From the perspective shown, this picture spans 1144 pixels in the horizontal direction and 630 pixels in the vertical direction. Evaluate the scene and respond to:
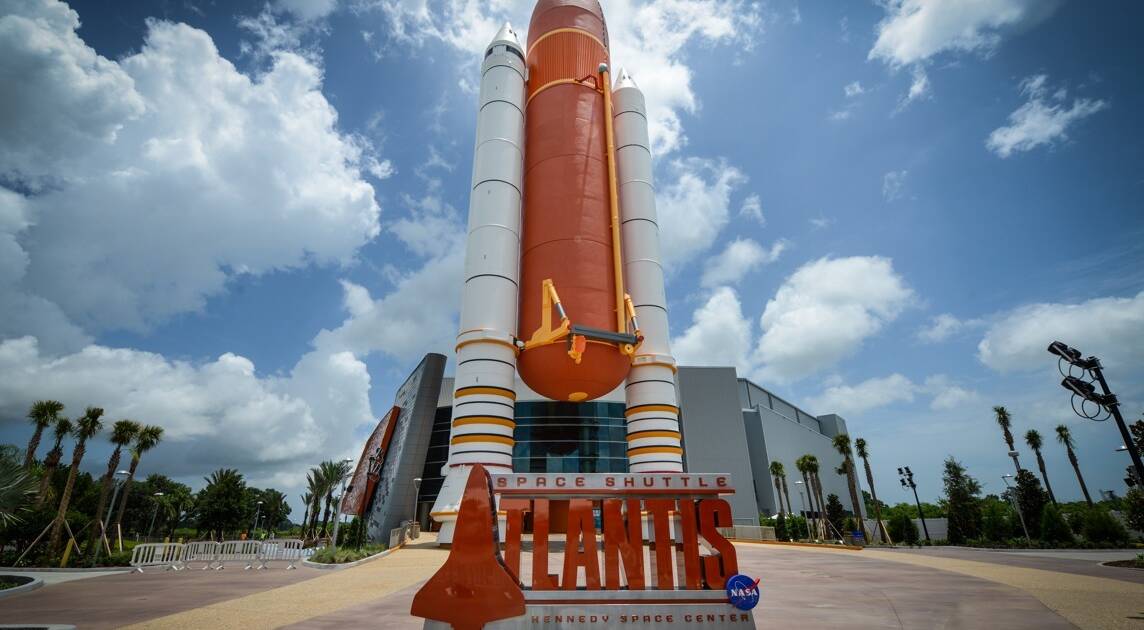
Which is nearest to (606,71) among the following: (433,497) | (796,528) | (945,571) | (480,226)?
(480,226)

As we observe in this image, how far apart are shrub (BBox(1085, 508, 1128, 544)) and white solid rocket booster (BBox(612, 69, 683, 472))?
22024 millimetres

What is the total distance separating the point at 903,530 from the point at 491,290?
34119mm

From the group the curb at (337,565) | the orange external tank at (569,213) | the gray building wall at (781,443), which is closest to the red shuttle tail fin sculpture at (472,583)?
the orange external tank at (569,213)

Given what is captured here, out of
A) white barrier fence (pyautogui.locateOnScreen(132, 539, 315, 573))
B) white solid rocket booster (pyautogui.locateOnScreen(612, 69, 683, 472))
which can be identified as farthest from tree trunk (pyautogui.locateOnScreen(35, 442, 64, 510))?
white solid rocket booster (pyautogui.locateOnScreen(612, 69, 683, 472))

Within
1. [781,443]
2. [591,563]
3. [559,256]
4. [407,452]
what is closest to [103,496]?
[407,452]

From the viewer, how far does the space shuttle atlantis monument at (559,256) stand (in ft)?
64.6

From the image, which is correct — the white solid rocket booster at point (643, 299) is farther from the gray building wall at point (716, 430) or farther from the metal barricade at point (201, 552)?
the gray building wall at point (716, 430)

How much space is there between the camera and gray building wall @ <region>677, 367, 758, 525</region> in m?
41.8

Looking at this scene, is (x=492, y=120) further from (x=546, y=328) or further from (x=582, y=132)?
(x=546, y=328)

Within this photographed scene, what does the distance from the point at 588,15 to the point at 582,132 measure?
25.7 ft

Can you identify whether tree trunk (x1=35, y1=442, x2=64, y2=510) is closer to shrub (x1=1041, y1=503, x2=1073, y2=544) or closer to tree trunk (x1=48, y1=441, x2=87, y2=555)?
tree trunk (x1=48, y1=441, x2=87, y2=555)

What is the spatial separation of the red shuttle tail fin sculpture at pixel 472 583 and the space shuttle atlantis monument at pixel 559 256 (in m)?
13.1

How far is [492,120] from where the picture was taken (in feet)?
78.5

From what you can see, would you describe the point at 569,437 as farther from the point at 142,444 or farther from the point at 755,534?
the point at 142,444
